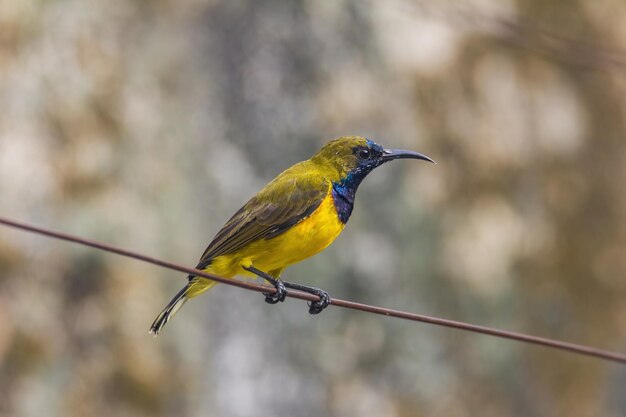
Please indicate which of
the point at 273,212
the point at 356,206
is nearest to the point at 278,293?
the point at 273,212

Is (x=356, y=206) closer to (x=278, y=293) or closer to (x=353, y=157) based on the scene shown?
(x=353, y=157)

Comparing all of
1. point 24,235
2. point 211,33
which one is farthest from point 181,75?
point 24,235

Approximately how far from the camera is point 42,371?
871 centimetres

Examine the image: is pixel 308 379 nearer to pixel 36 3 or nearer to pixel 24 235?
pixel 24 235

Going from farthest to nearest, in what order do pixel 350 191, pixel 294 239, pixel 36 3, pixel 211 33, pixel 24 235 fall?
pixel 211 33 < pixel 36 3 < pixel 24 235 < pixel 350 191 < pixel 294 239

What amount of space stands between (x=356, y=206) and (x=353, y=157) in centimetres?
436

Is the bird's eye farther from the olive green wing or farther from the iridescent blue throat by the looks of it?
the olive green wing

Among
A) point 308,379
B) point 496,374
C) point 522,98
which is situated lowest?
point 308,379

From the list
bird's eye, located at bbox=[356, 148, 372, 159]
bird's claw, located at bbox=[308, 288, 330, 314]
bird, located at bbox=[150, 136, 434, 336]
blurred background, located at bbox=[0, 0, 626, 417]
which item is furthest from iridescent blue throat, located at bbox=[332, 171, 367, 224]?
blurred background, located at bbox=[0, 0, 626, 417]

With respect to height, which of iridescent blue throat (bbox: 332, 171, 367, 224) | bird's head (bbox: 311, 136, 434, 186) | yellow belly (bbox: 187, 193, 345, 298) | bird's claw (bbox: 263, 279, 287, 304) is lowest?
bird's claw (bbox: 263, 279, 287, 304)

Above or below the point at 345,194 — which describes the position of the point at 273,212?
below

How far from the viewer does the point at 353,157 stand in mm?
5887

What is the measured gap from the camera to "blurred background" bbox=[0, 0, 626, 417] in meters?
8.96

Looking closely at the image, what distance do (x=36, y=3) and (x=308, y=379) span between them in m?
4.36
